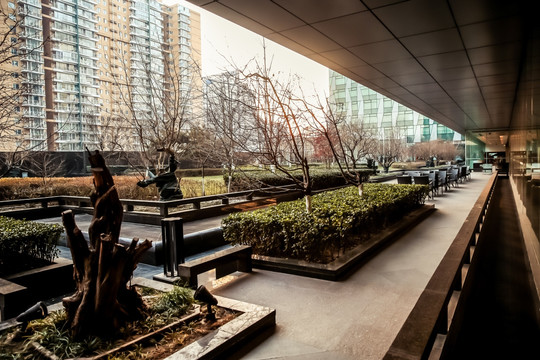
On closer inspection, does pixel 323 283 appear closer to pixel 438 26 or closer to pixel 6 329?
pixel 6 329

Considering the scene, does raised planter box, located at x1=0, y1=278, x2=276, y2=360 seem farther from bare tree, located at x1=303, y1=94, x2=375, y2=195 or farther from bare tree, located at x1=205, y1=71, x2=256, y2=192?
bare tree, located at x1=205, y1=71, x2=256, y2=192

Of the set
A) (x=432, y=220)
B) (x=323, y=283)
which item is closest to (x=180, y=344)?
(x=323, y=283)

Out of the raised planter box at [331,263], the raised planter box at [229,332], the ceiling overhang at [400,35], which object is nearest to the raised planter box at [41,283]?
the raised planter box at [229,332]

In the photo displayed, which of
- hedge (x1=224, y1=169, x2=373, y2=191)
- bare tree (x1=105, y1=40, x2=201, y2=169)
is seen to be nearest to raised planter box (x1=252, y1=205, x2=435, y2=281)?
bare tree (x1=105, y1=40, x2=201, y2=169)

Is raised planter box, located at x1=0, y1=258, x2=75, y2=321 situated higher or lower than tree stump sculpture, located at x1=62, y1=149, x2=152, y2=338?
lower

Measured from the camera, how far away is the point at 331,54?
729cm

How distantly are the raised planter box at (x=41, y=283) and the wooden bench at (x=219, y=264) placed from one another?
6.02 feet

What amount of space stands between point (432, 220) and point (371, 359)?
7.16 meters

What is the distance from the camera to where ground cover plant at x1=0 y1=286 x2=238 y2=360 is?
2816 mm

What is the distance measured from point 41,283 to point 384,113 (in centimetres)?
5856

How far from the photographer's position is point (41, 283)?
17.3ft

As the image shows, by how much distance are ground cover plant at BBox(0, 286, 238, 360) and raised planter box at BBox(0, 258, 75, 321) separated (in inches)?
44.5

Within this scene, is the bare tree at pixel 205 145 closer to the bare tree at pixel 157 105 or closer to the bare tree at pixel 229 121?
the bare tree at pixel 229 121

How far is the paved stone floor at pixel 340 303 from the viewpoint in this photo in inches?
122
